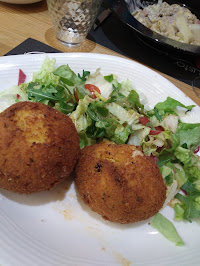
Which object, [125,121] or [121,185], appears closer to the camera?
[121,185]

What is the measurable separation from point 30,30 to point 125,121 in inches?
50.5

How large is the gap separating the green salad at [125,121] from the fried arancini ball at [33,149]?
0.26 metres

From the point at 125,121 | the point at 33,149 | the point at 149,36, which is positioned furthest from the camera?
the point at 149,36

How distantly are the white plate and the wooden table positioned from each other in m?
1.18

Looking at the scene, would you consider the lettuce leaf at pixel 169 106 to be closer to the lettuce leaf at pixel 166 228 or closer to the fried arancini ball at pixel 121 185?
the fried arancini ball at pixel 121 185

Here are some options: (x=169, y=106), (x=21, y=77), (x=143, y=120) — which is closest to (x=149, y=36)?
(x=169, y=106)

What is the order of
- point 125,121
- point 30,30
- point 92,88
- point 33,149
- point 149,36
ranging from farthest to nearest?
1. point 30,30
2. point 149,36
3. point 92,88
4. point 125,121
5. point 33,149

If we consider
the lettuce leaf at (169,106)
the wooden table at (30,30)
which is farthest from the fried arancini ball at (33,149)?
the wooden table at (30,30)

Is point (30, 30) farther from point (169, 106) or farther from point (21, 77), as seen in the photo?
point (169, 106)

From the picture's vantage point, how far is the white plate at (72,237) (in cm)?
100

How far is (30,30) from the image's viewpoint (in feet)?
7.50

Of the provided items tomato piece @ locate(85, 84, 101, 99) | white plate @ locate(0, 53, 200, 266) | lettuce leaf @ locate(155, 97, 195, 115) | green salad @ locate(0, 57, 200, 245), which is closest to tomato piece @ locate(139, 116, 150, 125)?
green salad @ locate(0, 57, 200, 245)

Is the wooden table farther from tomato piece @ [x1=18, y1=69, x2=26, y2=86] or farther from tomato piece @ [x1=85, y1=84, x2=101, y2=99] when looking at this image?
tomato piece @ [x1=85, y1=84, x2=101, y2=99]

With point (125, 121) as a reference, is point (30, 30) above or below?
below
